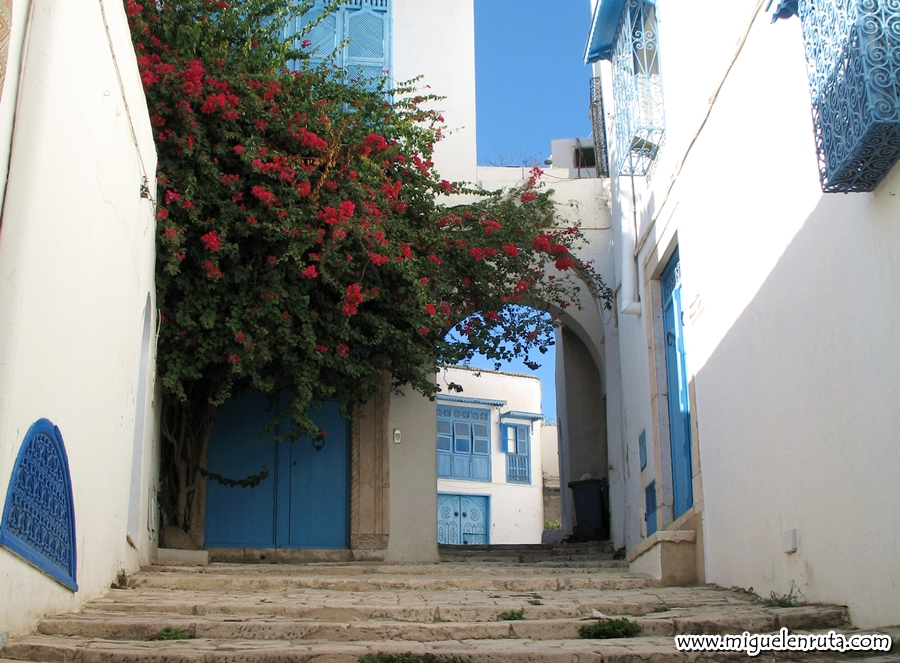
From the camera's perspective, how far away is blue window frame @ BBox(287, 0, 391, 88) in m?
11.2

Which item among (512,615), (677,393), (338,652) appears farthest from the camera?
(677,393)

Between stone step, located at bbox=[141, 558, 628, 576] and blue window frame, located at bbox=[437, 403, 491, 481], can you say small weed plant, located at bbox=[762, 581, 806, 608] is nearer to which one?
stone step, located at bbox=[141, 558, 628, 576]

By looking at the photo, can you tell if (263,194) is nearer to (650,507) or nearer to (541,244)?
(541,244)

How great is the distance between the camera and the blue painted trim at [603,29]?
1020 centimetres

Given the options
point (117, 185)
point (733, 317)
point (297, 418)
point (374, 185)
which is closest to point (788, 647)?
point (733, 317)

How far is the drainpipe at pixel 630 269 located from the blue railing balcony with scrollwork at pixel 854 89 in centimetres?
500

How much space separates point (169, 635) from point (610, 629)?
199 centimetres

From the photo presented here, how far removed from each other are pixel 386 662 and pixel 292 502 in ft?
21.9

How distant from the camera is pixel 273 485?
1049cm

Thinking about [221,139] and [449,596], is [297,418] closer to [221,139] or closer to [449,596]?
[221,139]

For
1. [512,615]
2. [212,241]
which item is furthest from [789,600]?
[212,241]

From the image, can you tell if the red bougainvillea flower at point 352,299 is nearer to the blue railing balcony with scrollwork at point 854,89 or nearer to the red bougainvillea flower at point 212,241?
the red bougainvillea flower at point 212,241

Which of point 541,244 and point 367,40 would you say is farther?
point 367,40

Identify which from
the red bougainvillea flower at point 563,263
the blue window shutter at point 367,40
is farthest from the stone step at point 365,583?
the blue window shutter at point 367,40
